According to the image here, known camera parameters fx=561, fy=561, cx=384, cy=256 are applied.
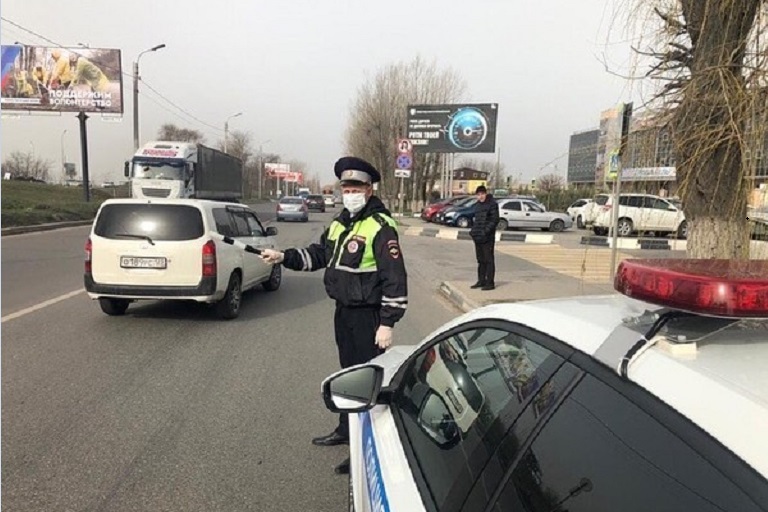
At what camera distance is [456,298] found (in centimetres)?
949

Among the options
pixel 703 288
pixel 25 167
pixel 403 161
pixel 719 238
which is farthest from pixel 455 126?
pixel 25 167

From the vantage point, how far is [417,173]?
49.9 metres

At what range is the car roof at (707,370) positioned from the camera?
0.88 metres

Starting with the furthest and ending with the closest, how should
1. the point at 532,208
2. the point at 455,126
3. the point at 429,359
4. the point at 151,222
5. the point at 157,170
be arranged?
the point at 455,126
the point at 532,208
the point at 157,170
the point at 151,222
the point at 429,359

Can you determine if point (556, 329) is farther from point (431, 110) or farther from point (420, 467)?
→ point (431, 110)

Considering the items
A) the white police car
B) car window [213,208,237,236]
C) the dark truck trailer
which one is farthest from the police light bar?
the dark truck trailer

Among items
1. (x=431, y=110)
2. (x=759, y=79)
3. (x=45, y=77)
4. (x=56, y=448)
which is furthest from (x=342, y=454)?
(x=45, y=77)

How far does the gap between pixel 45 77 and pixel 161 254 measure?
3194cm

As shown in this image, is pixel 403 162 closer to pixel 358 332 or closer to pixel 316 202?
pixel 316 202

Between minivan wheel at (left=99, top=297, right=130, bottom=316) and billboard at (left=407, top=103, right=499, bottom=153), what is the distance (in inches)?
1115

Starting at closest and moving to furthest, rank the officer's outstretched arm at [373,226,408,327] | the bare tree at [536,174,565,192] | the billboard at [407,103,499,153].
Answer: the officer's outstretched arm at [373,226,408,327], the bare tree at [536,174,565,192], the billboard at [407,103,499,153]

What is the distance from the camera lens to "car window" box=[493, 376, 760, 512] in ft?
2.94

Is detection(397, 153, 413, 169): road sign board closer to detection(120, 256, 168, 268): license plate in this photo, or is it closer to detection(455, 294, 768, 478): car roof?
detection(120, 256, 168, 268): license plate

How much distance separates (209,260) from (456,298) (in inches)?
166
